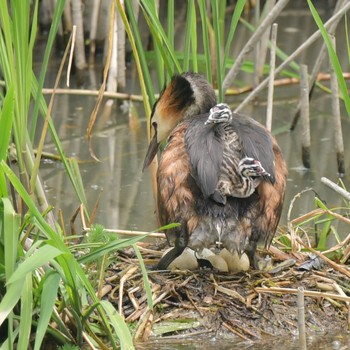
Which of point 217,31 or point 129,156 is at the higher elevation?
point 217,31

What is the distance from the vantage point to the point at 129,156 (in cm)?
677

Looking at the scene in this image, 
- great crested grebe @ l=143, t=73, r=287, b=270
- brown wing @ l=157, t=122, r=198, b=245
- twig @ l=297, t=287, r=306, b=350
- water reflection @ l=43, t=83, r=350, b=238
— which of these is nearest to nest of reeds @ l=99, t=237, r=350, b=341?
great crested grebe @ l=143, t=73, r=287, b=270

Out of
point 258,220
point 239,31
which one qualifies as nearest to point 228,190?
point 258,220

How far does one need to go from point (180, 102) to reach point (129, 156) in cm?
194

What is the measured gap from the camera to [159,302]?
405 centimetres

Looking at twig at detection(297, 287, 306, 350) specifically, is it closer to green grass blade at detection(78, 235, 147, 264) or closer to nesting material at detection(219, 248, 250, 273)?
green grass blade at detection(78, 235, 147, 264)

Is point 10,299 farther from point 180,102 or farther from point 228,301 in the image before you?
point 180,102

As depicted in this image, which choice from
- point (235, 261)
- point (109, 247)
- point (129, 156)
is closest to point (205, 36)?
point (235, 261)

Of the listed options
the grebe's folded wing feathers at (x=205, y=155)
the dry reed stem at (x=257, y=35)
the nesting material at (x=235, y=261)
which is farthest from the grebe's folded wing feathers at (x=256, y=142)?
the dry reed stem at (x=257, y=35)

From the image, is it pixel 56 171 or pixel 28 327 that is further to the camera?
pixel 56 171

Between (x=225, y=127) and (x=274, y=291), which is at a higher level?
(x=225, y=127)

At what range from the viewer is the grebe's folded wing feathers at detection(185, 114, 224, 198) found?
3.98 metres

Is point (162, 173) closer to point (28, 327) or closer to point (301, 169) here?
point (28, 327)

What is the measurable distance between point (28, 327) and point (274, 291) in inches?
53.0
